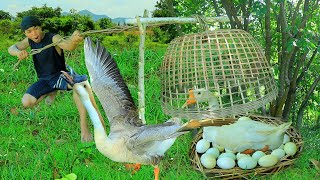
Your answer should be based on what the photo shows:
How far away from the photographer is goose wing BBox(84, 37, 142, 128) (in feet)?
10.0

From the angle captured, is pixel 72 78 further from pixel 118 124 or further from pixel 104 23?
pixel 104 23

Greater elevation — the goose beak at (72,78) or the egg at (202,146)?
the goose beak at (72,78)

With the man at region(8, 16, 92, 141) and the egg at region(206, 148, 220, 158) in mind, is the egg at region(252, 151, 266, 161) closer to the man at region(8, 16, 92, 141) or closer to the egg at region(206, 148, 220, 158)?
the egg at region(206, 148, 220, 158)

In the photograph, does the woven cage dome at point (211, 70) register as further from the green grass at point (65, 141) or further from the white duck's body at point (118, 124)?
the green grass at point (65, 141)

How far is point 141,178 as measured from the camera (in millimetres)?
3854

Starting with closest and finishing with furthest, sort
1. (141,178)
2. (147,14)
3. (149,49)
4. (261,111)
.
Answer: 1. (147,14)
2. (141,178)
3. (261,111)
4. (149,49)

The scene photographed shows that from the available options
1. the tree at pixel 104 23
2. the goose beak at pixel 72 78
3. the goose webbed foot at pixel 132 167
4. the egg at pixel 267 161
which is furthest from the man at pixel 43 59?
the tree at pixel 104 23

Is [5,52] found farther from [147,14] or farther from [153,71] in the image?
[147,14]

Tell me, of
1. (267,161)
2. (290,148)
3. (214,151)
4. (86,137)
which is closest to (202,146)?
(214,151)

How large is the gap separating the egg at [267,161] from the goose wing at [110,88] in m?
1.24

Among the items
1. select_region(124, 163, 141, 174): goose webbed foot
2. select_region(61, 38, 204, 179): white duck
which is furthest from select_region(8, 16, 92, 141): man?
select_region(124, 163, 141, 174): goose webbed foot

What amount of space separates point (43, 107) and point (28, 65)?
1.06 metres

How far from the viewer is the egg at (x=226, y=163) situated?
3.97 meters

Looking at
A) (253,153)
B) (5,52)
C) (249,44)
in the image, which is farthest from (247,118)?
(5,52)
